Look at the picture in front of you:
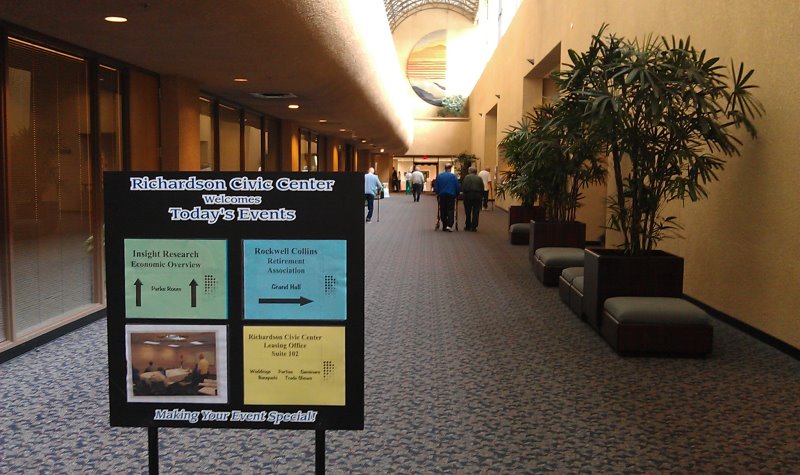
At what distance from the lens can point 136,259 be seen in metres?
2.66

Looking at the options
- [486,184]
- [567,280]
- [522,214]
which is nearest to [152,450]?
[567,280]

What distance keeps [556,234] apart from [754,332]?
16.4 ft

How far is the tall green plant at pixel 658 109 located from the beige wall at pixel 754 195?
25 centimetres

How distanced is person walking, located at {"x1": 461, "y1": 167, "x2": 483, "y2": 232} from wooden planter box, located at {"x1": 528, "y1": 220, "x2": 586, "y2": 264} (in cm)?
638

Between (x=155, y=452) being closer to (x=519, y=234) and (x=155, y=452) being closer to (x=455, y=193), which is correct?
(x=519, y=234)

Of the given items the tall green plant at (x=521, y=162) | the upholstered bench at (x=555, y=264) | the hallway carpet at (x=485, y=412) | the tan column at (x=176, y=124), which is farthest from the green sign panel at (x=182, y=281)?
the tall green plant at (x=521, y=162)

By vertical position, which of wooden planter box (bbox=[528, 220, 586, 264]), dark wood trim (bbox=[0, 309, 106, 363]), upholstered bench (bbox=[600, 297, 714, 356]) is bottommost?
dark wood trim (bbox=[0, 309, 106, 363])

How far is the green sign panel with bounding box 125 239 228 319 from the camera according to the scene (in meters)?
2.63

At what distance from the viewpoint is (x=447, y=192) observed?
18.5 meters

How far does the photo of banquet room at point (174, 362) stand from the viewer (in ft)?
8.68

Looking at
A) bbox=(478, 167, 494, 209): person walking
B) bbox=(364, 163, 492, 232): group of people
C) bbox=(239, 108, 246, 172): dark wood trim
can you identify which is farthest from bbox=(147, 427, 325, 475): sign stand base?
bbox=(478, 167, 494, 209): person walking

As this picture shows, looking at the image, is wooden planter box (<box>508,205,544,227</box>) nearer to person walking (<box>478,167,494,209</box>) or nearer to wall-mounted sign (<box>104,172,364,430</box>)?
person walking (<box>478,167,494,209</box>)

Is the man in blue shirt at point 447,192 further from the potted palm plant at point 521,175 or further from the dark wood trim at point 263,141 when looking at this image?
the dark wood trim at point 263,141

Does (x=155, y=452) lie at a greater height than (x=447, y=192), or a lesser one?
lesser
